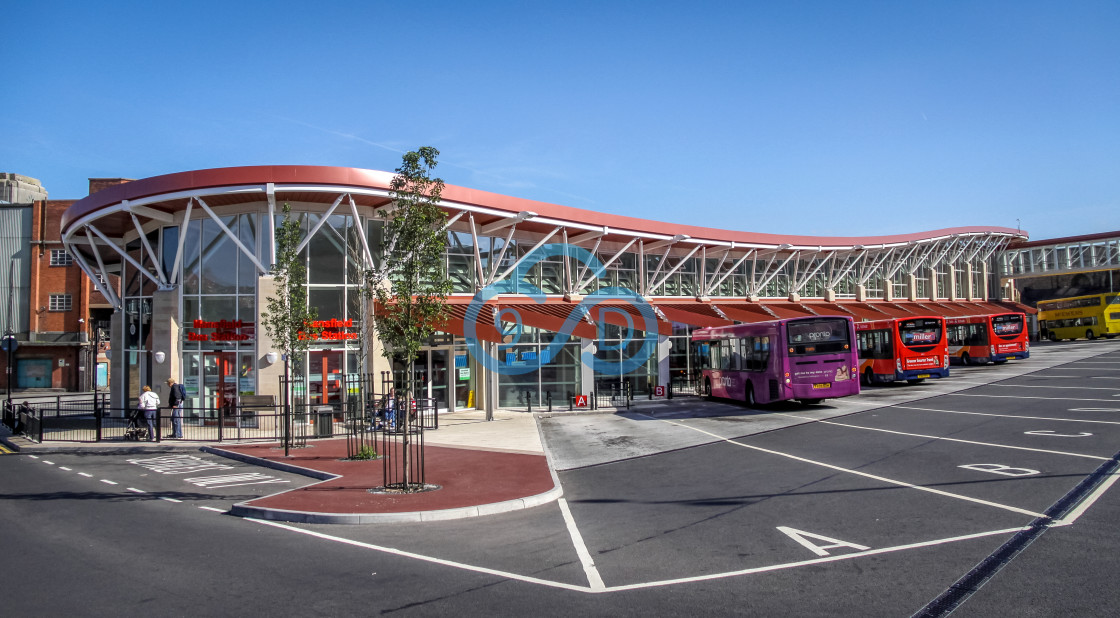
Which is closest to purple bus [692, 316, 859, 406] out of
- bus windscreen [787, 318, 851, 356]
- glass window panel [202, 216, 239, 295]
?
bus windscreen [787, 318, 851, 356]

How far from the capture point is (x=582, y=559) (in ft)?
25.5

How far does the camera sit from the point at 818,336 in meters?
22.2

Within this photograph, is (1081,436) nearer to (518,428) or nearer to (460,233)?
(518,428)

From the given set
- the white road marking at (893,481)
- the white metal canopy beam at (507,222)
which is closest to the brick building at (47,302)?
the white metal canopy beam at (507,222)

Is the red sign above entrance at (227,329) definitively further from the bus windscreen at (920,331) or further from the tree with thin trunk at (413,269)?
the bus windscreen at (920,331)

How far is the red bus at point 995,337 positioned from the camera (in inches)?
1524

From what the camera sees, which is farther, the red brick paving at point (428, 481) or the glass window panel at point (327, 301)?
the glass window panel at point (327, 301)

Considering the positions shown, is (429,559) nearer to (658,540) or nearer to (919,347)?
(658,540)

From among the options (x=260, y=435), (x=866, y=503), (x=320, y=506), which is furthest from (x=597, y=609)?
(x=260, y=435)

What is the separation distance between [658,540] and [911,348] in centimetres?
2575

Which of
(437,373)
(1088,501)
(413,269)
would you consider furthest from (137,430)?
(1088,501)

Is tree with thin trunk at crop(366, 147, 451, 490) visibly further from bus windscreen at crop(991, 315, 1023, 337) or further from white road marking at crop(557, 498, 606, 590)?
bus windscreen at crop(991, 315, 1023, 337)

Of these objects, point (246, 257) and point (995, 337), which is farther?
point (995, 337)

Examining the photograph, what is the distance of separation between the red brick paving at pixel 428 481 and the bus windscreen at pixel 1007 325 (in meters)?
34.4
